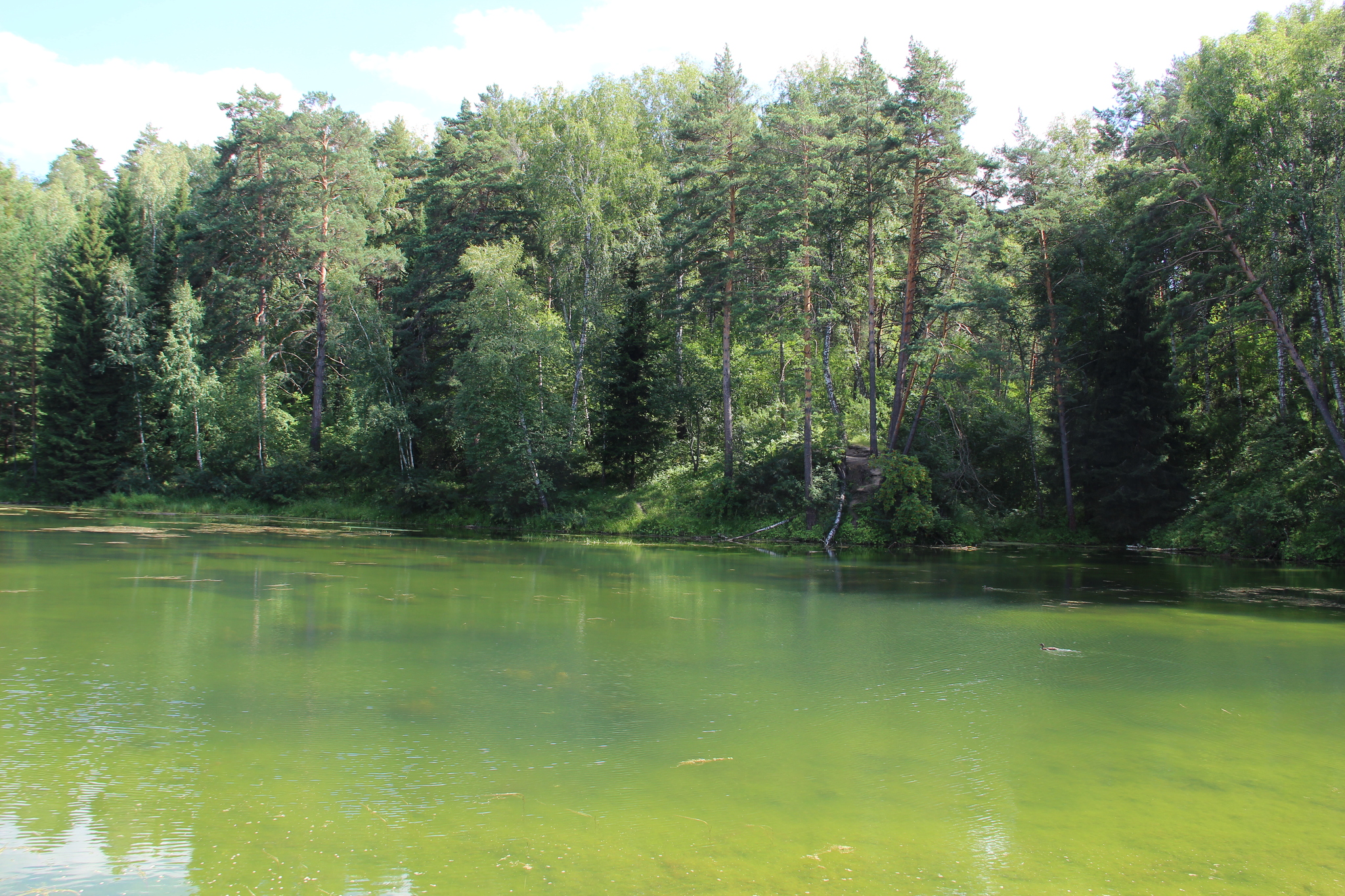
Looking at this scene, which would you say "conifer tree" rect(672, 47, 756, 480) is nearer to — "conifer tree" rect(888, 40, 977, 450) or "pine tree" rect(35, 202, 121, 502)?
"conifer tree" rect(888, 40, 977, 450)

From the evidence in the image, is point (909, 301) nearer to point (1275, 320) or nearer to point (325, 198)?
point (1275, 320)

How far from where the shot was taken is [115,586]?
13.1m

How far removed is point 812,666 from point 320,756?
510cm

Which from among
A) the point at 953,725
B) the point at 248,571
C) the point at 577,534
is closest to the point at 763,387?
the point at 577,534

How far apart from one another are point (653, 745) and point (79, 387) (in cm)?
3814

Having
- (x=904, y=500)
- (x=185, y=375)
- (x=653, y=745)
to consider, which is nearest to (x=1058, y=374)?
(x=904, y=500)

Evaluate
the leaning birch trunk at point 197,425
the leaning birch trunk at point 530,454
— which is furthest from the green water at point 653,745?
the leaning birch trunk at point 197,425

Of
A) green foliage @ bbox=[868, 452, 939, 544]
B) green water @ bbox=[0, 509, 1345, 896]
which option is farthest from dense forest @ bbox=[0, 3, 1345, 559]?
green water @ bbox=[0, 509, 1345, 896]

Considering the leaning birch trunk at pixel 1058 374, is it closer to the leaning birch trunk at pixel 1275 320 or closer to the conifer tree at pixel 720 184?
the leaning birch trunk at pixel 1275 320

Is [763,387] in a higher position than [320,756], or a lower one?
higher

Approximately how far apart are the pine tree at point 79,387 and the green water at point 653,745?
2588 centimetres

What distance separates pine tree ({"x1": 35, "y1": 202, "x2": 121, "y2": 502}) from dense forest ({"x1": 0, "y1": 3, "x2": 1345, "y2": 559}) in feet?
0.45

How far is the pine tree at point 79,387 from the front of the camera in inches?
1383

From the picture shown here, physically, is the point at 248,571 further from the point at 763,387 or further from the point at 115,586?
the point at 763,387
